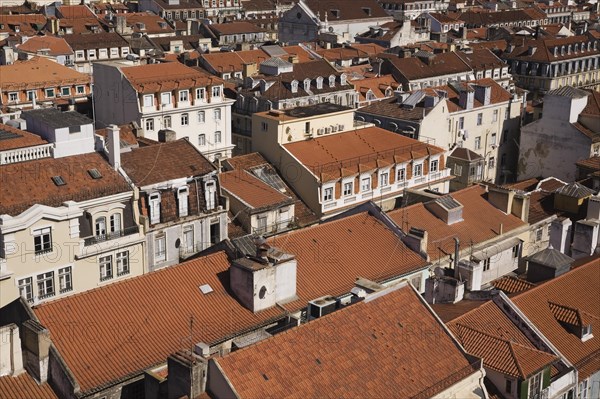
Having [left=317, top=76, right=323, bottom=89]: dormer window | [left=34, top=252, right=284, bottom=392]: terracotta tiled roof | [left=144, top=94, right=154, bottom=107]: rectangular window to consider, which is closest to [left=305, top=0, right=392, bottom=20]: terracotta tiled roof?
[left=317, top=76, right=323, bottom=89]: dormer window

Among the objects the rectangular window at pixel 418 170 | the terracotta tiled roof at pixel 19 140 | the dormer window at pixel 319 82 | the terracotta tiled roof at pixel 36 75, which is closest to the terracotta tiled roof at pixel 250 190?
the terracotta tiled roof at pixel 19 140

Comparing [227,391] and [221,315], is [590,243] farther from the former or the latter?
[227,391]

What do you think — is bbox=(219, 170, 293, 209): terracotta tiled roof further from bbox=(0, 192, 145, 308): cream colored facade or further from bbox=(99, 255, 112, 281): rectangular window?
bbox=(99, 255, 112, 281): rectangular window

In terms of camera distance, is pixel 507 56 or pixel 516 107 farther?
pixel 507 56

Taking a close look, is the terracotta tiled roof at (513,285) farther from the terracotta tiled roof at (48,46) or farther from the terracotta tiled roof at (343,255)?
the terracotta tiled roof at (48,46)

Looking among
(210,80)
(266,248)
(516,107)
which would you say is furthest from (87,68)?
(266,248)

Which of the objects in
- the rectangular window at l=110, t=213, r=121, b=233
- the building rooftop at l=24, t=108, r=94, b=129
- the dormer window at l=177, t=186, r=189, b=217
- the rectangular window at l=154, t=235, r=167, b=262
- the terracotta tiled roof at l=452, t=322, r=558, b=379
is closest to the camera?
the terracotta tiled roof at l=452, t=322, r=558, b=379
